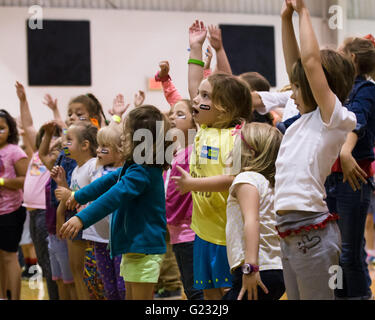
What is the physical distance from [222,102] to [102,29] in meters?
2.33

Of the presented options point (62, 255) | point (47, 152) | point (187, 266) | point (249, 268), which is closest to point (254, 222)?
point (249, 268)

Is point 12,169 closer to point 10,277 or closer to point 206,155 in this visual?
point 10,277

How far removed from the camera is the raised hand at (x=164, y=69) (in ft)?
7.54

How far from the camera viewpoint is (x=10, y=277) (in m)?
3.18

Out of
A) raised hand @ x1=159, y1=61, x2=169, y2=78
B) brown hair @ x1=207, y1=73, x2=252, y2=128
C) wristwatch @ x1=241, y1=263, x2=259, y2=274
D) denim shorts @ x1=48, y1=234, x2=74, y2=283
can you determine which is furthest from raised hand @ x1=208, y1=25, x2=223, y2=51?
denim shorts @ x1=48, y1=234, x2=74, y2=283

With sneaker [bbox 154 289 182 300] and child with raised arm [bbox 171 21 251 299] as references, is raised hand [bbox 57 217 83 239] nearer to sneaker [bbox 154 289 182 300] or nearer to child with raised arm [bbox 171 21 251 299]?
child with raised arm [bbox 171 21 251 299]

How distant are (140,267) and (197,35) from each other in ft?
3.14

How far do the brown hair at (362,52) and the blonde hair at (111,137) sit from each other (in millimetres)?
1023

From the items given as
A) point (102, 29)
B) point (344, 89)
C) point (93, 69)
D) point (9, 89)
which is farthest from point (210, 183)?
point (9, 89)

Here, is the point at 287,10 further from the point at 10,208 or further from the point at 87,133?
the point at 10,208

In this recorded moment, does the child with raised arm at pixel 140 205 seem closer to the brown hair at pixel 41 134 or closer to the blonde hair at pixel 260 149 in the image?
the blonde hair at pixel 260 149

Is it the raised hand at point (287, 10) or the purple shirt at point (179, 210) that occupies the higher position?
the raised hand at point (287, 10)

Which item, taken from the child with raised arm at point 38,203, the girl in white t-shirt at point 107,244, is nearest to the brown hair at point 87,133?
the girl in white t-shirt at point 107,244

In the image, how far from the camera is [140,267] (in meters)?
2.00
